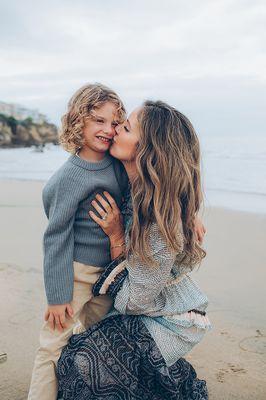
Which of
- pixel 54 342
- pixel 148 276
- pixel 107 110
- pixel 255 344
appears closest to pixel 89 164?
pixel 107 110

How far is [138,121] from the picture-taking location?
8.14 feet

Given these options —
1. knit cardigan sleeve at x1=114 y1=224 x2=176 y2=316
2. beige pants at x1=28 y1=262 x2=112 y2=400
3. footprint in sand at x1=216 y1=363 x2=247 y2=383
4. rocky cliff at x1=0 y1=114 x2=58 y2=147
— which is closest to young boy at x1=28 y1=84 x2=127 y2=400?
beige pants at x1=28 y1=262 x2=112 y2=400

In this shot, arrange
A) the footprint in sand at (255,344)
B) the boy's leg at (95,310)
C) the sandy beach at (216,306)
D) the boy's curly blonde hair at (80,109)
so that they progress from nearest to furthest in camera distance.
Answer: the boy's curly blonde hair at (80,109) → the boy's leg at (95,310) → the sandy beach at (216,306) → the footprint in sand at (255,344)

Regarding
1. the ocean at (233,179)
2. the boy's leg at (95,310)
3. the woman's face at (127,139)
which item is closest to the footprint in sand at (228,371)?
the boy's leg at (95,310)

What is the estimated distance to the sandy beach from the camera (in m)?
2.99

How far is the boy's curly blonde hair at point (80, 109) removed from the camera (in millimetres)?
2590

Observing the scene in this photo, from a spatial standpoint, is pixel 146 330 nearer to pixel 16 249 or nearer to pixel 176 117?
pixel 176 117

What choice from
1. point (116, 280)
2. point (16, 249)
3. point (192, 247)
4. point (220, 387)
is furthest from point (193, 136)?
point (16, 249)

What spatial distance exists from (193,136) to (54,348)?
118 centimetres

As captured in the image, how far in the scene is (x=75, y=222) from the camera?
2.59 m

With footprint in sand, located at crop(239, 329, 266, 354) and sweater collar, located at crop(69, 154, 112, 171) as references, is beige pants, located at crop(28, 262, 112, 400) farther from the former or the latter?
footprint in sand, located at crop(239, 329, 266, 354)

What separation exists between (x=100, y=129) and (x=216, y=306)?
2.05m

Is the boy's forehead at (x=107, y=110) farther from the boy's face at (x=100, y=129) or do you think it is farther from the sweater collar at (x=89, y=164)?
the sweater collar at (x=89, y=164)

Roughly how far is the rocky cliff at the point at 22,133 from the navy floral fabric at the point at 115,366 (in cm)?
3363
